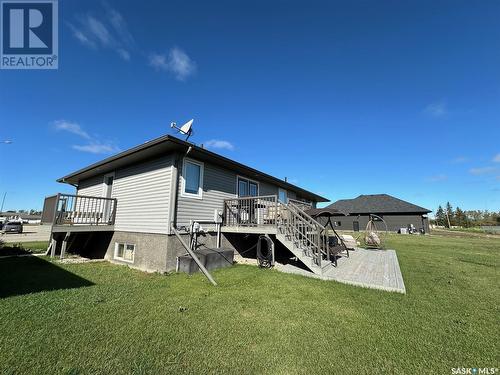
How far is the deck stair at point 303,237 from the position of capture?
6934mm

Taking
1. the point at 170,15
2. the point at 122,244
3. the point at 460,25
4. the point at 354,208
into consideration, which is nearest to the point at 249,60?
the point at 170,15

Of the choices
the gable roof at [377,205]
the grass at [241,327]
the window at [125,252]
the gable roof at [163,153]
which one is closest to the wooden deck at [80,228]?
the window at [125,252]

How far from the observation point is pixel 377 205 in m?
39.0

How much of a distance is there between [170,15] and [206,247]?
9167 mm

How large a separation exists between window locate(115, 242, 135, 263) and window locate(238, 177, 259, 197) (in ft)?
16.6

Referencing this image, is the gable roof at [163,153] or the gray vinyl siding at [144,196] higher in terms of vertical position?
the gable roof at [163,153]

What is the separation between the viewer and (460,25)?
29.8 ft

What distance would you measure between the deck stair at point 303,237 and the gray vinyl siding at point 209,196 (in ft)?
9.06

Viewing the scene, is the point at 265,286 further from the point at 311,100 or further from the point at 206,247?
the point at 311,100

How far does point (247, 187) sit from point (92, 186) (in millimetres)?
8580

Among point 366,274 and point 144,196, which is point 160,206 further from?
point 366,274

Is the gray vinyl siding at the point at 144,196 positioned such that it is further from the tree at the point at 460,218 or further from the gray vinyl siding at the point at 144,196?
the tree at the point at 460,218

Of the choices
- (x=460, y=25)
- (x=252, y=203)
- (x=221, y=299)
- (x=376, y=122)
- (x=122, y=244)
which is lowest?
(x=221, y=299)

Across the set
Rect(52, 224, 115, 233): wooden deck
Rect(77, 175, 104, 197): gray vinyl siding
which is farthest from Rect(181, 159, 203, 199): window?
Rect(77, 175, 104, 197): gray vinyl siding
